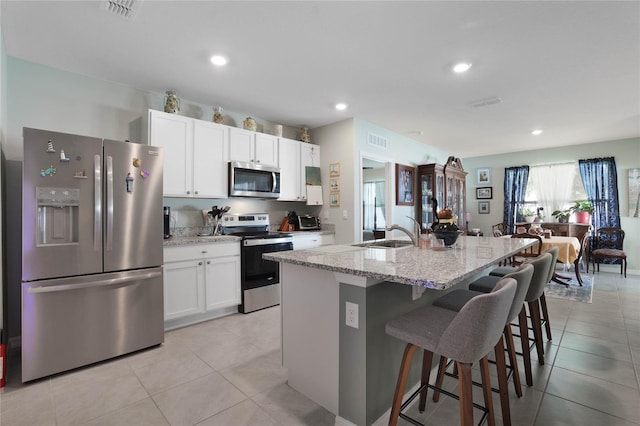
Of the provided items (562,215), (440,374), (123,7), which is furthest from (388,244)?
(562,215)

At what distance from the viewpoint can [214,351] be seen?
268 centimetres

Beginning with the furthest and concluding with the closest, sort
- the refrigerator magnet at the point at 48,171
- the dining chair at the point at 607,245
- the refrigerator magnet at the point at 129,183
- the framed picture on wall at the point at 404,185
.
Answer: the dining chair at the point at 607,245
the framed picture on wall at the point at 404,185
the refrigerator magnet at the point at 129,183
the refrigerator magnet at the point at 48,171

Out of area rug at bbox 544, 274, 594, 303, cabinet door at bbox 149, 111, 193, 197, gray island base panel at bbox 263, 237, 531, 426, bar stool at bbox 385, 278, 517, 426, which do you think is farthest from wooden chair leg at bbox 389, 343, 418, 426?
area rug at bbox 544, 274, 594, 303

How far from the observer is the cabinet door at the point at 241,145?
385 centimetres

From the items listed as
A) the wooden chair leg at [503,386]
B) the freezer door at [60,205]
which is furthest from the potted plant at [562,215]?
the freezer door at [60,205]

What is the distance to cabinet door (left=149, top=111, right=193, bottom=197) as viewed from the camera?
322cm

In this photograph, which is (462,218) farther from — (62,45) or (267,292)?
(62,45)

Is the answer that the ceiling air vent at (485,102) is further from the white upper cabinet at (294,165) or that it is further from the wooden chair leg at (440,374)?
the wooden chair leg at (440,374)

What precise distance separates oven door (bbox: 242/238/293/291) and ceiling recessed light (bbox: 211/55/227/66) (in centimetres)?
187

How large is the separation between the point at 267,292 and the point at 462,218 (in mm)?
5077

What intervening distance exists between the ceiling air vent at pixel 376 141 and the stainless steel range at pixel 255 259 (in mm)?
1957

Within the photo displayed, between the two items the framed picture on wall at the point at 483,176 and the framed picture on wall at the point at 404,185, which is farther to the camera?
the framed picture on wall at the point at 483,176

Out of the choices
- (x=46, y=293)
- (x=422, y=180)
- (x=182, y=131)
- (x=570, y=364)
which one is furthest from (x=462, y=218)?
(x=46, y=293)

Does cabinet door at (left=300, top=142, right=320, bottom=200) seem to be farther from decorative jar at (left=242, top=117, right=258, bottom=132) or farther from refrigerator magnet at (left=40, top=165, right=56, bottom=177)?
refrigerator magnet at (left=40, top=165, right=56, bottom=177)
